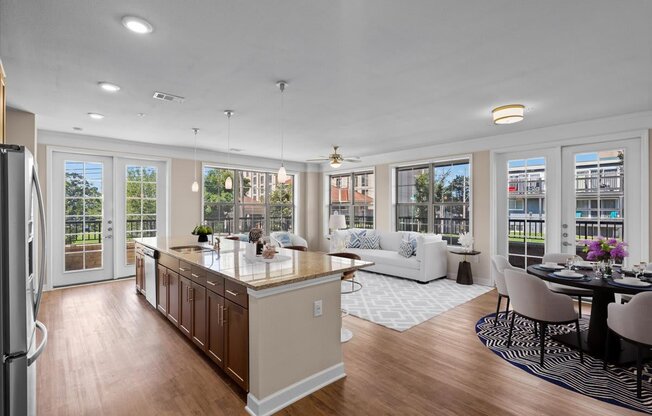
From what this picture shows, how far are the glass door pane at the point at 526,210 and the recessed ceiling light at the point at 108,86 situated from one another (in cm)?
575

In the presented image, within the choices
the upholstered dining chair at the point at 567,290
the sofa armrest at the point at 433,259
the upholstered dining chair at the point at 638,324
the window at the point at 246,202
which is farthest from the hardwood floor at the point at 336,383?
the window at the point at 246,202

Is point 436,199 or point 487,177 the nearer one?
point 487,177

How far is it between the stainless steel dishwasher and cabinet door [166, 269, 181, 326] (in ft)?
1.95

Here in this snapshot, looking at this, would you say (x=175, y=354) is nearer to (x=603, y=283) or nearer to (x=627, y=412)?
(x=627, y=412)

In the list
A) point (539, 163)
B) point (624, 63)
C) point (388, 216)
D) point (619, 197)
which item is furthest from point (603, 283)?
point (388, 216)

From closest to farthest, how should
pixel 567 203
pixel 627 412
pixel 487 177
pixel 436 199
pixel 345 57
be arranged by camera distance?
pixel 627 412 → pixel 345 57 → pixel 567 203 → pixel 487 177 → pixel 436 199

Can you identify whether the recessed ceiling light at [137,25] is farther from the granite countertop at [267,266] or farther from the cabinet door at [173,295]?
the cabinet door at [173,295]

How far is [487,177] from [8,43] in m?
6.17

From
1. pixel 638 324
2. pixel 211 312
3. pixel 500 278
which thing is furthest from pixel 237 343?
pixel 638 324

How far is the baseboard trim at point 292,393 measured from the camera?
222 centimetres

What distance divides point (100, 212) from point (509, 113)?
670 centimetres

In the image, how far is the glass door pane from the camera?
5168 mm

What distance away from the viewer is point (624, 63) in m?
2.70

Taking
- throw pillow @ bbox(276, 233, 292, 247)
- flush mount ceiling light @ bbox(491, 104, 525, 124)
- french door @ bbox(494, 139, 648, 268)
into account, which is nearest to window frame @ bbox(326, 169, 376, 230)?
throw pillow @ bbox(276, 233, 292, 247)
